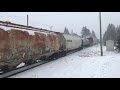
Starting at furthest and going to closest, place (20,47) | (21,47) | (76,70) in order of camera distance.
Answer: (21,47) → (20,47) → (76,70)

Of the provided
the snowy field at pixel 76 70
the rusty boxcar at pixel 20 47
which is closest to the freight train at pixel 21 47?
the rusty boxcar at pixel 20 47

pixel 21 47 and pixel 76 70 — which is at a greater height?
pixel 21 47

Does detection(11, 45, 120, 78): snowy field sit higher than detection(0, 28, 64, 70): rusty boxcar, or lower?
lower

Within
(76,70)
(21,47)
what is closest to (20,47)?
(21,47)

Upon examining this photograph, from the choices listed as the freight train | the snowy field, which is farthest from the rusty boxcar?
the snowy field

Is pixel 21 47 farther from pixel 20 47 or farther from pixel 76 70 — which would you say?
pixel 76 70

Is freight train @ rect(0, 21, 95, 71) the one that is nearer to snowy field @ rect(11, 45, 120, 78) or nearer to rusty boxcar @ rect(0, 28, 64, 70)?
rusty boxcar @ rect(0, 28, 64, 70)

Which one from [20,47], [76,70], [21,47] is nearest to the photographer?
[76,70]

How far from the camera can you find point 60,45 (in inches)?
1158

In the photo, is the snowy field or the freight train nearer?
the snowy field

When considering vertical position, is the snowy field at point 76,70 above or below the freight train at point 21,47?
below

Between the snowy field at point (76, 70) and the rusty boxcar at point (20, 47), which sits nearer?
the snowy field at point (76, 70)

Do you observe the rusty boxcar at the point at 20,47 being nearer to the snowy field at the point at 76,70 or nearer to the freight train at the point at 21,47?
the freight train at the point at 21,47
